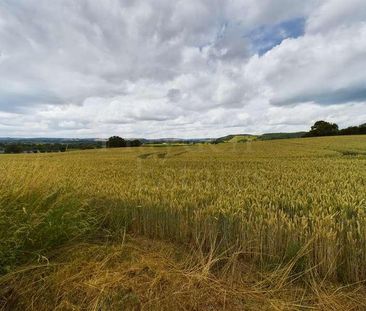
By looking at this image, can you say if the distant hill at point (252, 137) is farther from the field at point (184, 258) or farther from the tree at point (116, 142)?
the field at point (184, 258)

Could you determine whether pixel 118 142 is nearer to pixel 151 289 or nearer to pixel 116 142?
pixel 116 142

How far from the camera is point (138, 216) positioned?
5020mm

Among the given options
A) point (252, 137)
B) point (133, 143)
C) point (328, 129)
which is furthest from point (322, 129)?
point (133, 143)

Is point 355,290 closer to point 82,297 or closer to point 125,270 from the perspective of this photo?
point 125,270

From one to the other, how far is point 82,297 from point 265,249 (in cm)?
231

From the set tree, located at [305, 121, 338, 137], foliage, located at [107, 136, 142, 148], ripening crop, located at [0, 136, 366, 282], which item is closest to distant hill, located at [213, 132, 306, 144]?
tree, located at [305, 121, 338, 137]

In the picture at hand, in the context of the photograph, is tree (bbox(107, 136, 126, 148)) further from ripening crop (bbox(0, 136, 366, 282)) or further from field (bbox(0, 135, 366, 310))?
field (bbox(0, 135, 366, 310))

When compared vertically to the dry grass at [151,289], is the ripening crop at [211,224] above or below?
above

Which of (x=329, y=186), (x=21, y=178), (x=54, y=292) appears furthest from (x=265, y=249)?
(x=21, y=178)

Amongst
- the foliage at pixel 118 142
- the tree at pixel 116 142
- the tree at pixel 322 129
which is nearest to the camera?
the foliage at pixel 118 142

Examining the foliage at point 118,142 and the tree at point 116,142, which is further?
the tree at point 116,142

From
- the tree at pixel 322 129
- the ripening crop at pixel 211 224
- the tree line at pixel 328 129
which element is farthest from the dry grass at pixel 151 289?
the tree at pixel 322 129

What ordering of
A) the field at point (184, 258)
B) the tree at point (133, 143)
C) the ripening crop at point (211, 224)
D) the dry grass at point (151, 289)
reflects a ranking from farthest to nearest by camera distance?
the tree at point (133, 143) < the ripening crop at point (211, 224) < the field at point (184, 258) < the dry grass at point (151, 289)

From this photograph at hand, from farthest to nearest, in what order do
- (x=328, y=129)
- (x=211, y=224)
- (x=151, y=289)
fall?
(x=328, y=129) → (x=211, y=224) → (x=151, y=289)
